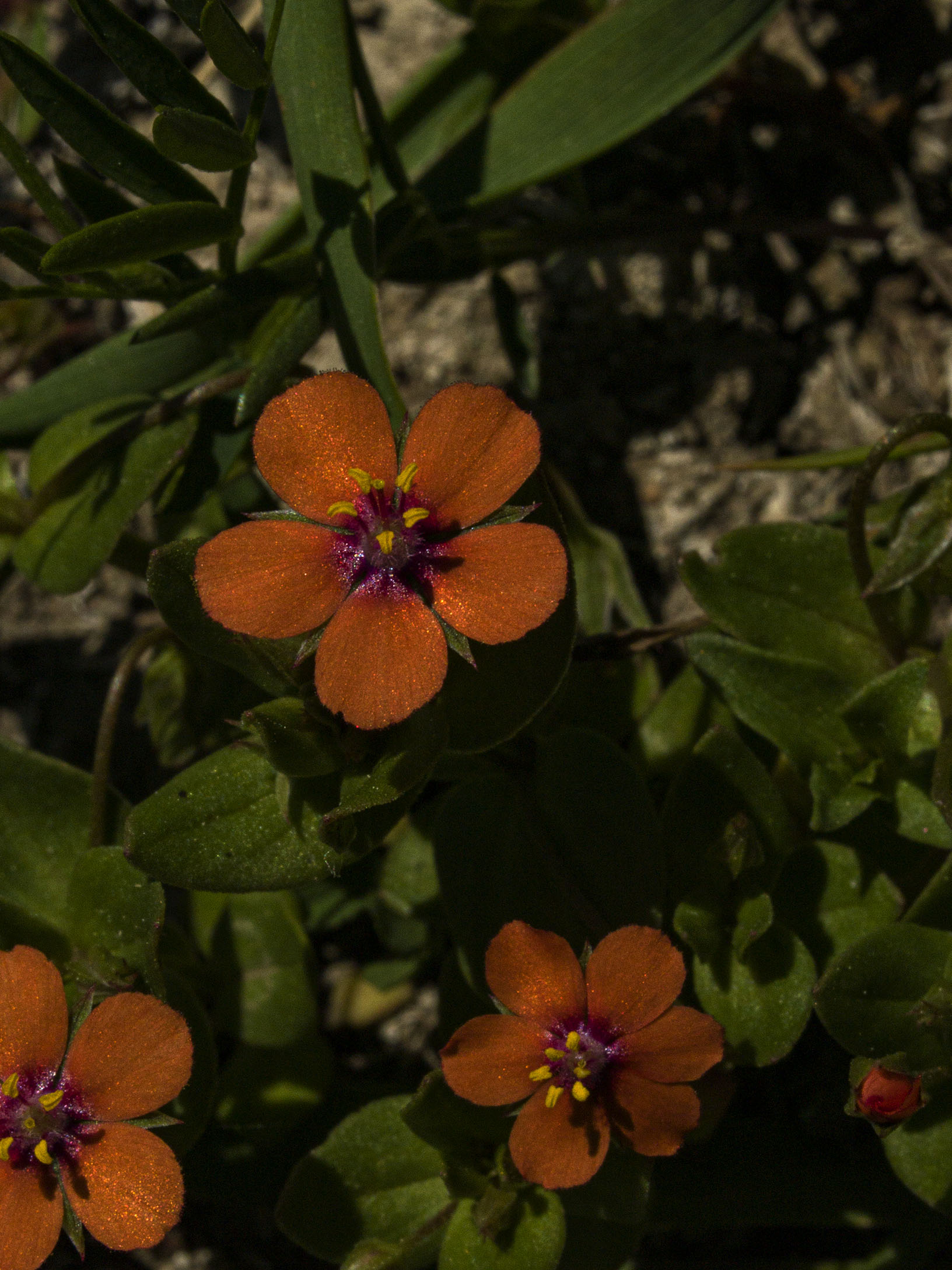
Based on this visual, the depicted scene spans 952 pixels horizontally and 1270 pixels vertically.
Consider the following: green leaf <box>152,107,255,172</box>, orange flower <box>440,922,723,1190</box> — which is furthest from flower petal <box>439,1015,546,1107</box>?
green leaf <box>152,107,255,172</box>

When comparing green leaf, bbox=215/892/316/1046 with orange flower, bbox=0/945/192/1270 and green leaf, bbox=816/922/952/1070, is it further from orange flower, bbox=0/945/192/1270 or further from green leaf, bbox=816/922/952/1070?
green leaf, bbox=816/922/952/1070

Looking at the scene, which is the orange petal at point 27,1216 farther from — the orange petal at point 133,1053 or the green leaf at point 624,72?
the green leaf at point 624,72

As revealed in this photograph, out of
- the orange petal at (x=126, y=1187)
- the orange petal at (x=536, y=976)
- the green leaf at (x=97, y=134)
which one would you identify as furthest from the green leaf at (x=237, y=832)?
the green leaf at (x=97, y=134)

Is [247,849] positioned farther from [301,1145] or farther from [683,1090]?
[301,1145]

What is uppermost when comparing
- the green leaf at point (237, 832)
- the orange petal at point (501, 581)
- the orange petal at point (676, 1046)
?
the orange petal at point (501, 581)

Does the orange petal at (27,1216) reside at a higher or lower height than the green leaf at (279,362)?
lower

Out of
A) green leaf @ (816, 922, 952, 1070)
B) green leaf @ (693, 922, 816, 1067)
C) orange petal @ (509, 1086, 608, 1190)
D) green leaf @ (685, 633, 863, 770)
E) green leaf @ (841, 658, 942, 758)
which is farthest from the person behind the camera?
green leaf @ (685, 633, 863, 770)

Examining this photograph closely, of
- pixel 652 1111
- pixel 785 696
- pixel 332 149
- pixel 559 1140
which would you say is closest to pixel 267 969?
pixel 559 1140

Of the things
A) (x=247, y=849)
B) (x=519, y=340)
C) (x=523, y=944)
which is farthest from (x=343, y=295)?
(x=523, y=944)
